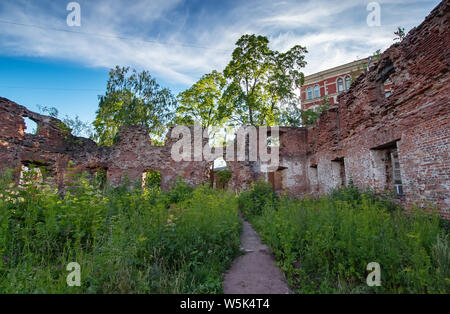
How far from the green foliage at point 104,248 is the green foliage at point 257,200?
371 centimetres

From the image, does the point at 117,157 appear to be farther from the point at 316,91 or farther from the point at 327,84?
the point at 327,84

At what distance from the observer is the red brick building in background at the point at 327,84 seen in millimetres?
26230

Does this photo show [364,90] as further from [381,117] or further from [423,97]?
[423,97]

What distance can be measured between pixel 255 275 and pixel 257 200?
5.77 meters

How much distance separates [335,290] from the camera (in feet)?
10.1

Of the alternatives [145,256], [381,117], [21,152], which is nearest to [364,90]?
Result: [381,117]

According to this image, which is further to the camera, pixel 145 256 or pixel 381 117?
pixel 381 117

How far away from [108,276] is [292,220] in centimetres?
365

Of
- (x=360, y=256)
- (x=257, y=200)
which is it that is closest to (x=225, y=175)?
(x=257, y=200)

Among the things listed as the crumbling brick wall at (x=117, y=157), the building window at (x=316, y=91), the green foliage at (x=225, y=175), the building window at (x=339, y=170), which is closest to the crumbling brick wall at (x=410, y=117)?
the building window at (x=339, y=170)

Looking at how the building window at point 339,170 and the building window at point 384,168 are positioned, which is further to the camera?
the building window at point 339,170

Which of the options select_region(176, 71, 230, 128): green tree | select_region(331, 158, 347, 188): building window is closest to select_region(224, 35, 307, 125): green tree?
select_region(176, 71, 230, 128): green tree

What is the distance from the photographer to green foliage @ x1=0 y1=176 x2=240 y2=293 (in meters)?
2.92

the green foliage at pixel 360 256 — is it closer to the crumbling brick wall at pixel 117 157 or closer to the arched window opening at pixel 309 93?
the crumbling brick wall at pixel 117 157
